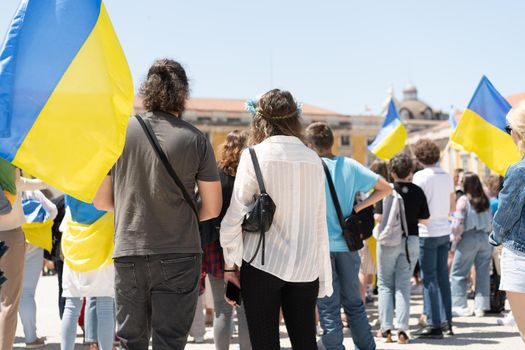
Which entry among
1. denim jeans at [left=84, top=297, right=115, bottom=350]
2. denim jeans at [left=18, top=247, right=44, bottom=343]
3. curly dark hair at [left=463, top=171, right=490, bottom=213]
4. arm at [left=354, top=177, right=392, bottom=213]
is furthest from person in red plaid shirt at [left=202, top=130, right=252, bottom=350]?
curly dark hair at [left=463, top=171, right=490, bottom=213]

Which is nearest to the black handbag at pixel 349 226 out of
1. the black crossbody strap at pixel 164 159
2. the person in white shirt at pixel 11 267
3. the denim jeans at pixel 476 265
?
the black crossbody strap at pixel 164 159

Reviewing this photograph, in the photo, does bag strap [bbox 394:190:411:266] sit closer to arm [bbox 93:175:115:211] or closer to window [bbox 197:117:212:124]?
arm [bbox 93:175:115:211]

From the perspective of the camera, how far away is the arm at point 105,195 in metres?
4.04

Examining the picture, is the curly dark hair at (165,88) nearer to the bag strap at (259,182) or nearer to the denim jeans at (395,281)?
the bag strap at (259,182)

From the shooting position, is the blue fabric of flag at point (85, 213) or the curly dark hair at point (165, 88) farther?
the blue fabric of flag at point (85, 213)

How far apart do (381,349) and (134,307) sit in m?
3.69

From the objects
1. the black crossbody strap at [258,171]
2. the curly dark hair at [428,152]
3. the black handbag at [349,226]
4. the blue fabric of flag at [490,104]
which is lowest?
the black handbag at [349,226]

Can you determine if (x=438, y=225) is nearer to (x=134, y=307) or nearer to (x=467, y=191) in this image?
(x=467, y=191)

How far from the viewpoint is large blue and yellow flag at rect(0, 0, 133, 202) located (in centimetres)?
351

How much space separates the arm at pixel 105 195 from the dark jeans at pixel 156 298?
358 mm

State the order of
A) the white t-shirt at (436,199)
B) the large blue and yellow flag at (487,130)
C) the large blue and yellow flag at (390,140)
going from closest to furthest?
1. the white t-shirt at (436,199)
2. the large blue and yellow flag at (487,130)
3. the large blue and yellow flag at (390,140)

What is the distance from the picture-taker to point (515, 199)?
4160 mm

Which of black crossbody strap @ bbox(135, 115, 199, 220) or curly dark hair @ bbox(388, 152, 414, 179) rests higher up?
black crossbody strap @ bbox(135, 115, 199, 220)

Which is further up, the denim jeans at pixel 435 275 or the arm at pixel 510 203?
the arm at pixel 510 203
